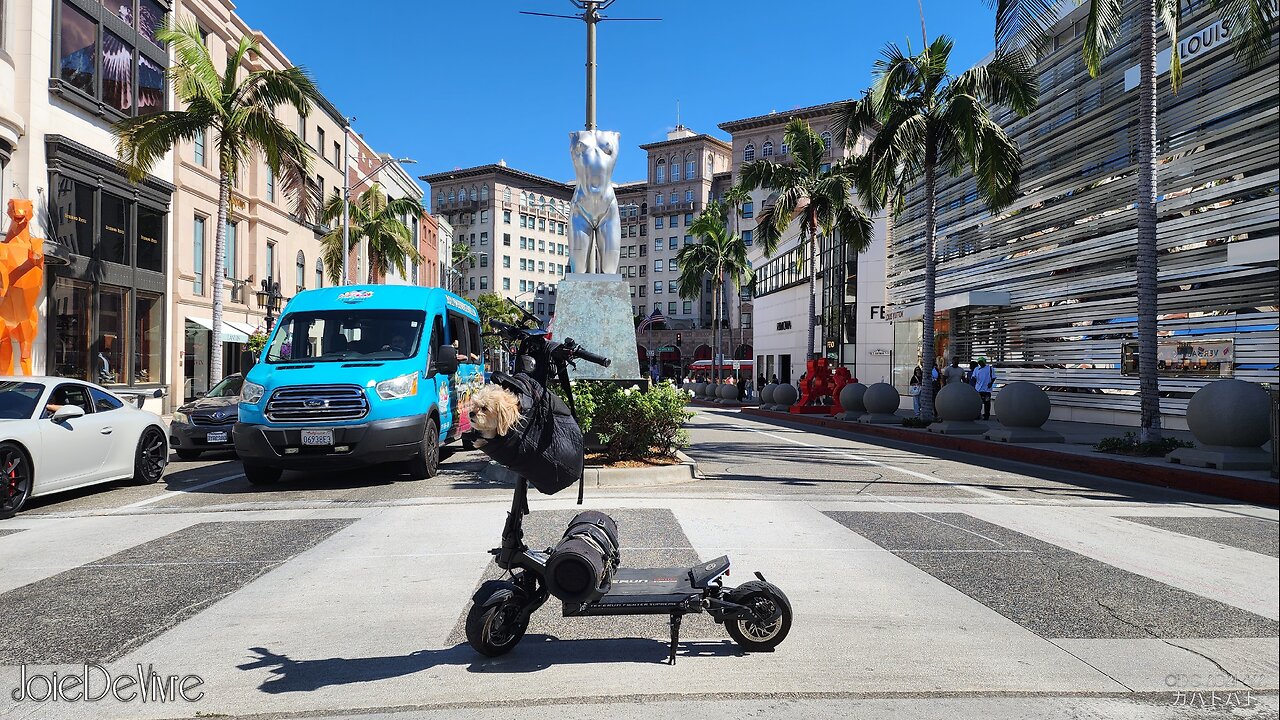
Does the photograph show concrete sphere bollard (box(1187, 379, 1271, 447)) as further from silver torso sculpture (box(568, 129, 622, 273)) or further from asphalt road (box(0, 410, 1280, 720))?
silver torso sculpture (box(568, 129, 622, 273))

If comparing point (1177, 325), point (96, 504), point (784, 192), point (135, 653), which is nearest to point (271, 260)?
point (784, 192)

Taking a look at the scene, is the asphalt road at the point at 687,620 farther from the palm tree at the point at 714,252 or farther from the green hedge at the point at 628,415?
the palm tree at the point at 714,252

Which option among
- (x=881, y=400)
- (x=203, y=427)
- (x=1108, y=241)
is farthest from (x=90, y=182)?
(x=1108, y=241)

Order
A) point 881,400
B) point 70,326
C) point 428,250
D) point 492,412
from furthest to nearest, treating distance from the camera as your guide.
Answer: point 428,250
point 881,400
point 70,326
point 492,412

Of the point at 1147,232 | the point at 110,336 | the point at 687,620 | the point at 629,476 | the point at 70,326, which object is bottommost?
the point at 687,620

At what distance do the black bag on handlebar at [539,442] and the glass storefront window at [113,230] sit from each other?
80.4 feet

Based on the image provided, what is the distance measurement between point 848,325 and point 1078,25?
20471mm

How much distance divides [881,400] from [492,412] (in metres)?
20.3

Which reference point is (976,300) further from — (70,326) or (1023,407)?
(70,326)

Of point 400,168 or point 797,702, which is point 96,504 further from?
point 400,168

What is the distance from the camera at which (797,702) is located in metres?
3.56

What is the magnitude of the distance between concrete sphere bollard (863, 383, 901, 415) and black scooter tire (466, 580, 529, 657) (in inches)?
777

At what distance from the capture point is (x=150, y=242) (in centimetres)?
2652

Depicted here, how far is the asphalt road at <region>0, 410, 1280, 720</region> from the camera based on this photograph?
357cm
